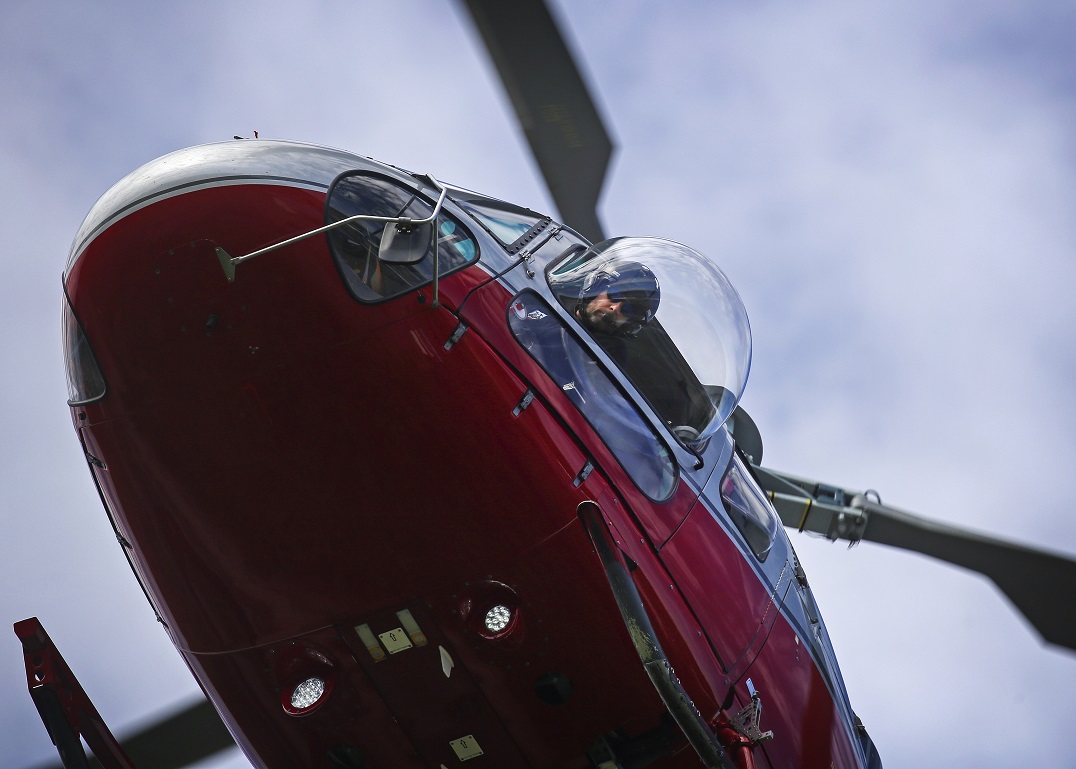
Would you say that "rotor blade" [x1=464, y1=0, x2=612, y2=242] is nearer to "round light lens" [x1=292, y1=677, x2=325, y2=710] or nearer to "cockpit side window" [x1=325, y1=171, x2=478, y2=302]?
"cockpit side window" [x1=325, y1=171, x2=478, y2=302]

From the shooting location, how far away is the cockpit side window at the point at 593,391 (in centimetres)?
495

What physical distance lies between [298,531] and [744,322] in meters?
2.44

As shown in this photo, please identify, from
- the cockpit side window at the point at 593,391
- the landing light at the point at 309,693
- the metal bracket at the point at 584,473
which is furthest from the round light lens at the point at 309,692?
the cockpit side window at the point at 593,391

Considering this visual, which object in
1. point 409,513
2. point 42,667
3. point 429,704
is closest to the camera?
point 409,513

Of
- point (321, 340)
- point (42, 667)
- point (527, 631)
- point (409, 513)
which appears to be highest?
point (42, 667)

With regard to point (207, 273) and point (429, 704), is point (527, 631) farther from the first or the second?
point (207, 273)

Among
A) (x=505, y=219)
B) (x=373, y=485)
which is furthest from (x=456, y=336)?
(x=505, y=219)

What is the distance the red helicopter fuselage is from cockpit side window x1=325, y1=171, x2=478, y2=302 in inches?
0.5

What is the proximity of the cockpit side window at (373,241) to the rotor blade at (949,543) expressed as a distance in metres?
4.40

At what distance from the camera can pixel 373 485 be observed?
182 inches

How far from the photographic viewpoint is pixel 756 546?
626 centimetres

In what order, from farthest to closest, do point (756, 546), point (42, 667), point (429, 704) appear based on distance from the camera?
1. point (756, 546)
2. point (42, 667)
3. point (429, 704)

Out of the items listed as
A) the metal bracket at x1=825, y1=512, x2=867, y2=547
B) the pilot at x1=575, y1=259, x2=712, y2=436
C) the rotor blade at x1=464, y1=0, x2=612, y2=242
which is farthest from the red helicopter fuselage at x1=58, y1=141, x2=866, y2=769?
the metal bracket at x1=825, y1=512, x2=867, y2=547

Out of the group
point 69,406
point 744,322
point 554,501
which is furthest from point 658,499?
point 69,406
